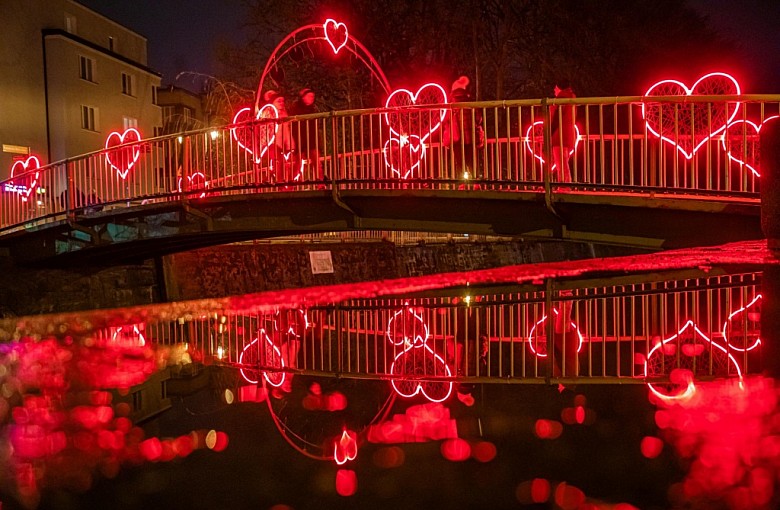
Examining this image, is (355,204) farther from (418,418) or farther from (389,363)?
(418,418)

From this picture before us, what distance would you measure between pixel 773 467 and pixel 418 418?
117cm

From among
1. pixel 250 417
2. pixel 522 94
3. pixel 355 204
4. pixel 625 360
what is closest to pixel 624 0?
pixel 522 94

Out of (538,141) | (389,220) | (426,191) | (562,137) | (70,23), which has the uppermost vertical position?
(70,23)

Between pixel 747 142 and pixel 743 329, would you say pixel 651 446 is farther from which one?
pixel 747 142

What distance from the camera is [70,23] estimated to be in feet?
133

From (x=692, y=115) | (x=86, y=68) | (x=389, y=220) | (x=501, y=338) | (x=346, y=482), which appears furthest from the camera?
(x=86, y=68)

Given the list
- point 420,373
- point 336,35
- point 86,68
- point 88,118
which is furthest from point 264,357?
point 86,68

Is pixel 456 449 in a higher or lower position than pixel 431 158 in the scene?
lower

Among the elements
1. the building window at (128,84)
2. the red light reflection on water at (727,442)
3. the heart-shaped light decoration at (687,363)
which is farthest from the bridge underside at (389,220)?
the building window at (128,84)

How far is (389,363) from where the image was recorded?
13.5 feet

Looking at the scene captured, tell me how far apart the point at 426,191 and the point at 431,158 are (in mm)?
462

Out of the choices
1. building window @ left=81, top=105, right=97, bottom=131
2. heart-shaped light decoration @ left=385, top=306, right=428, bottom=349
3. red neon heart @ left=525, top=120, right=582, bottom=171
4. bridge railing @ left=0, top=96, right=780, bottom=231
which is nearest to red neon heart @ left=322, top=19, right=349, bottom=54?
bridge railing @ left=0, top=96, right=780, bottom=231

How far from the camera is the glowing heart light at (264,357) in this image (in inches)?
147

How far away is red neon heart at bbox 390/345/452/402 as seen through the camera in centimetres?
319
